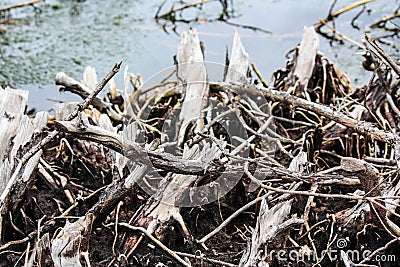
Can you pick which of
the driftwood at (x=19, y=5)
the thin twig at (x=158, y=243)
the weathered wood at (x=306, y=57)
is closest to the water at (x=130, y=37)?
the driftwood at (x=19, y=5)

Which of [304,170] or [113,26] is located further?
[113,26]

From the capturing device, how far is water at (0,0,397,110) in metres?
2.73

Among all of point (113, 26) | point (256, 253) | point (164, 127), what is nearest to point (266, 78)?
point (164, 127)

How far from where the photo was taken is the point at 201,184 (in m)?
1.47

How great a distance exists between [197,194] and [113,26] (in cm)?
203

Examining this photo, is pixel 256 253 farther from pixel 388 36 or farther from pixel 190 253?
pixel 388 36

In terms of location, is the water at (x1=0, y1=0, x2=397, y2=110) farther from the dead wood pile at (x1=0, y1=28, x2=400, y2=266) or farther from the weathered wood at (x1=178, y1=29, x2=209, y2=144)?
the dead wood pile at (x1=0, y1=28, x2=400, y2=266)

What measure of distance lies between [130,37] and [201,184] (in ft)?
6.03

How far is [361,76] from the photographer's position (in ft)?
8.45

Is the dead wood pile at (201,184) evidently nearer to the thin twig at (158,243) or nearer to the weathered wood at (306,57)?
the thin twig at (158,243)

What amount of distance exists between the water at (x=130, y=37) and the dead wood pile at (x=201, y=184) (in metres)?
0.72

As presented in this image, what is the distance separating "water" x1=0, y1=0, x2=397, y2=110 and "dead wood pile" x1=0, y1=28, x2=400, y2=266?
718mm

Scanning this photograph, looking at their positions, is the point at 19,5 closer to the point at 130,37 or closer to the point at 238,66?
the point at 130,37

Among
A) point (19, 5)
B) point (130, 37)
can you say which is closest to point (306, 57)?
point (130, 37)
